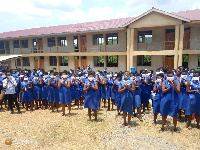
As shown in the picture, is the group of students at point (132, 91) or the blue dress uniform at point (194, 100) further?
the blue dress uniform at point (194, 100)

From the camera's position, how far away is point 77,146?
4.52 metres

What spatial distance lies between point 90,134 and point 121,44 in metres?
13.3

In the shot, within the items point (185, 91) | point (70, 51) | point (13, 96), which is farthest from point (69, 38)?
point (185, 91)

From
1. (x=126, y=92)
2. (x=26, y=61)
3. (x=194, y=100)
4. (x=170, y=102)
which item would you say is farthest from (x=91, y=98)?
(x=26, y=61)

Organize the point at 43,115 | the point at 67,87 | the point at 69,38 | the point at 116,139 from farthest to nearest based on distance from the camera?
the point at 69,38, the point at 43,115, the point at 67,87, the point at 116,139

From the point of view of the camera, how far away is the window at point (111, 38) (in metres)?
18.2

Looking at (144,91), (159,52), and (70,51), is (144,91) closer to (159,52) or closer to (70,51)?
(159,52)

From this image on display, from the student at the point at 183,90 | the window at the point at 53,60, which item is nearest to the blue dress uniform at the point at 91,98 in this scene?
the student at the point at 183,90

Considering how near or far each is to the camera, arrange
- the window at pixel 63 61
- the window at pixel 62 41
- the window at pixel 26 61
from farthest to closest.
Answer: the window at pixel 26 61 < the window at pixel 63 61 < the window at pixel 62 41

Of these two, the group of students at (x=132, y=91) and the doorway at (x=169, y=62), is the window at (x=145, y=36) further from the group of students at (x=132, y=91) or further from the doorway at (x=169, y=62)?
the group of students at (x=132, y=91)

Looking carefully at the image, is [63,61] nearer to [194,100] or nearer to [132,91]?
[132,91]

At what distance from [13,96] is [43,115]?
1.66 m

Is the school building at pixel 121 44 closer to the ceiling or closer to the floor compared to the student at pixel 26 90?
closer to the ceiling

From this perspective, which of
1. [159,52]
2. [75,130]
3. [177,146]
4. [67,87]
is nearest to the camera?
[177,146]
